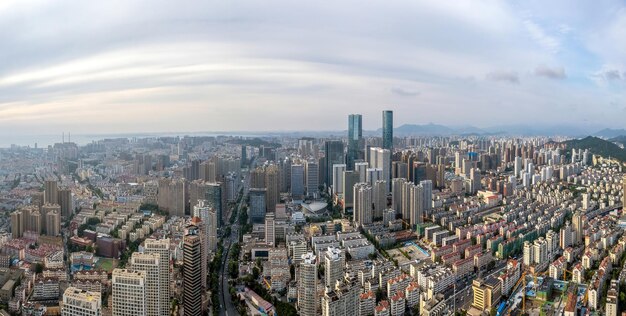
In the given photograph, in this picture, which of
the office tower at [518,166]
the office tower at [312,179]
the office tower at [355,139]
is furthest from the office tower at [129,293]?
the office tower at [518,166]

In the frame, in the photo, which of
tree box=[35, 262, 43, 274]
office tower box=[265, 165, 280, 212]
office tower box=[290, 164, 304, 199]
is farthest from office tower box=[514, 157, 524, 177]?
tree box=[35, 262, 43, 274]

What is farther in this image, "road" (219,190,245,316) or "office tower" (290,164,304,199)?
"office tower" (290,164,304,199)

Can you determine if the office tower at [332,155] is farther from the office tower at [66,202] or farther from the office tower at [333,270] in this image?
the office tower at [333,270]

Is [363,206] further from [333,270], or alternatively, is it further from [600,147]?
[600,147]

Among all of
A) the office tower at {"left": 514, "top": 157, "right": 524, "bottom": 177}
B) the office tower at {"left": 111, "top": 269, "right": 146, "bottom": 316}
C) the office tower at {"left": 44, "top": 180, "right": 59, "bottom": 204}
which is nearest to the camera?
the office tower at {"left": 111, "top": 269, "right": 146, "bottom": 316}

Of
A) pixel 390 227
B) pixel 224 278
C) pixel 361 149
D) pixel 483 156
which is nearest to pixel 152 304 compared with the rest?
pixel 224 278

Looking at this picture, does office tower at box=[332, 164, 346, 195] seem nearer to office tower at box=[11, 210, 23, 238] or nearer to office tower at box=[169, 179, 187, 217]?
office tower at box=[169, 179, 187, 217]
